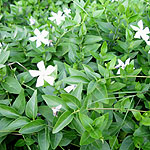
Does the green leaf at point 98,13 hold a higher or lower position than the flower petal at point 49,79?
higher

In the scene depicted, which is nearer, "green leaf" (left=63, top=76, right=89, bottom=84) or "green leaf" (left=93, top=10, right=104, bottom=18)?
"green leaf" (left=63, top=76, right=89, bottom=84)

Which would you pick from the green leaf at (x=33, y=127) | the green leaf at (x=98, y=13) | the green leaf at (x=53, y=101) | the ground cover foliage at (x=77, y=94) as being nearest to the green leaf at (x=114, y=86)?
→ the ground cover foliage at (x=77, y=94)

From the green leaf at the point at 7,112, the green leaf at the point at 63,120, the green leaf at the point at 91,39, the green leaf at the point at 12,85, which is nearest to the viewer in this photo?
the green leaf at the point at 63,120

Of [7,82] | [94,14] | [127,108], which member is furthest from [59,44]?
[127,108]

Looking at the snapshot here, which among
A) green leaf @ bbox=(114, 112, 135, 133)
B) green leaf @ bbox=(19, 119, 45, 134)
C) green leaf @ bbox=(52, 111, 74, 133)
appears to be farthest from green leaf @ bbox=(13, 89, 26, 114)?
green leaf @ bbox=(114, 112, 135, 133)

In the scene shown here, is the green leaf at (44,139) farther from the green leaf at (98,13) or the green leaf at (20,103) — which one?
the green leaf at (98,13)

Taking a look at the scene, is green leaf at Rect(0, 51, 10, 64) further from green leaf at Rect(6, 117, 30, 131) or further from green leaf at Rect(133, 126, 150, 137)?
green leaf at Rect(133, 126, 150, 137)
